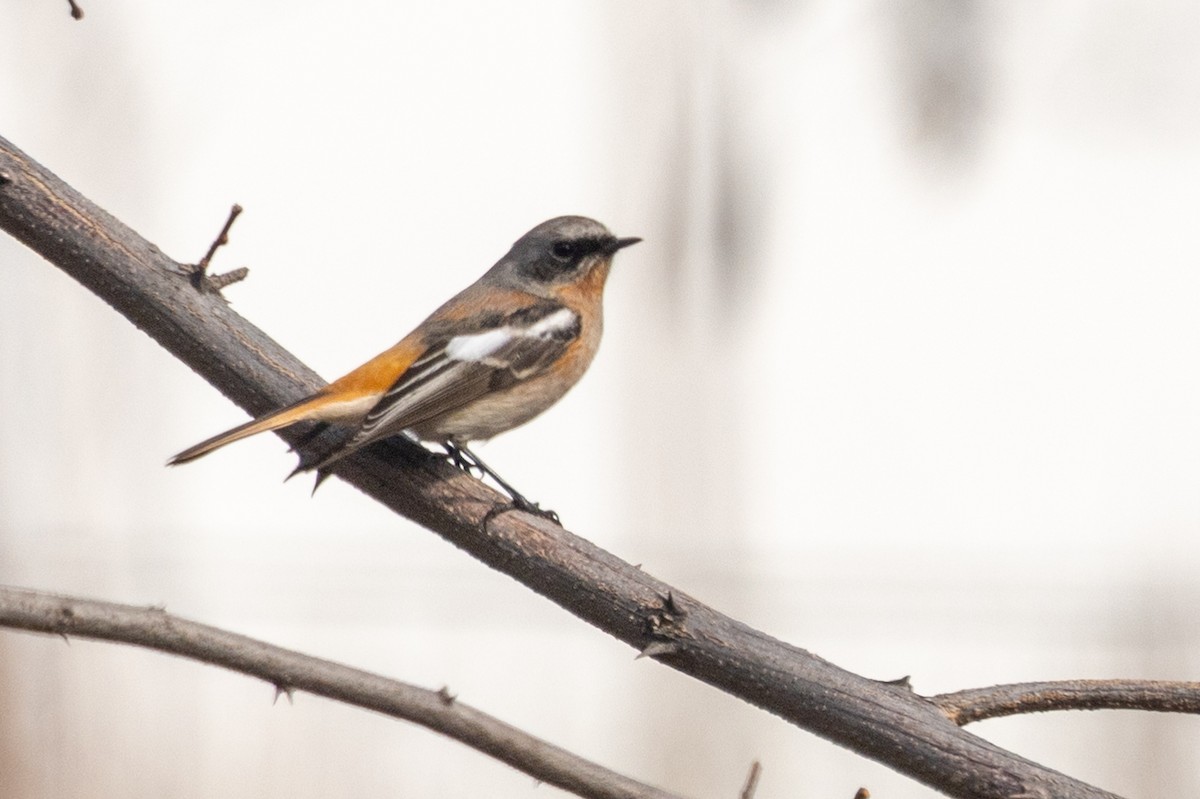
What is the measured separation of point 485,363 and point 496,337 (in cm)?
20

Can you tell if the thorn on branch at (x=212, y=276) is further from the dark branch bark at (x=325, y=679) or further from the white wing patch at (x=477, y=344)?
the white wing patch at (x=477, y=344)

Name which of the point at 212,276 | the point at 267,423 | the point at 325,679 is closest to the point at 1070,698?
the point at 325,679

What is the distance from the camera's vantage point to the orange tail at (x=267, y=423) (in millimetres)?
3094

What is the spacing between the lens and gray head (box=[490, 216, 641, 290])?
4918 millimetres

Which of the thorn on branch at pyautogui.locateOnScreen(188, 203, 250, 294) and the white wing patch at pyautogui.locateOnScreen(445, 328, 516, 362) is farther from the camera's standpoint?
the white wing patch at pyautogui.locateOnScreen(445, 328, 516, 362)

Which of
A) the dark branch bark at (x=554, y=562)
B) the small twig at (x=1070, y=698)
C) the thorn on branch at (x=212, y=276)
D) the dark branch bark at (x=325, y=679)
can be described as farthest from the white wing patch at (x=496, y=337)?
the dark branch bark at (x=325, y=679)

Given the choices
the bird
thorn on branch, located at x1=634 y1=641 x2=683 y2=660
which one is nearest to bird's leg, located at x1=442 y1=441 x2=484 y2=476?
the bird

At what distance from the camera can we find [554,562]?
271 centimetres

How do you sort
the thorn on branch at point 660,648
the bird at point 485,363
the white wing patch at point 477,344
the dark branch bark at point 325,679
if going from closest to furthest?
the dark branch bark at point 325,679, the thorn on branch at point 660,648, the bird at point 485,363, the white wing patch at point 477,344

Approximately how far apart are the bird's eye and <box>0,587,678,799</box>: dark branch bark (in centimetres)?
315

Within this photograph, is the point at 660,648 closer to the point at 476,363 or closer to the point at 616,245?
the point at 476,363

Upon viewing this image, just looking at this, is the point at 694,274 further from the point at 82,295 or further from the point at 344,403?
the point at 344,403

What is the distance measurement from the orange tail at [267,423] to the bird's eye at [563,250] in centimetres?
185

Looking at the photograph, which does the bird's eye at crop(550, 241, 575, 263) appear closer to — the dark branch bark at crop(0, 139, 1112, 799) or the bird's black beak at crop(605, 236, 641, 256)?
the bird's black beak at crop(605, 236, 641, 256)
